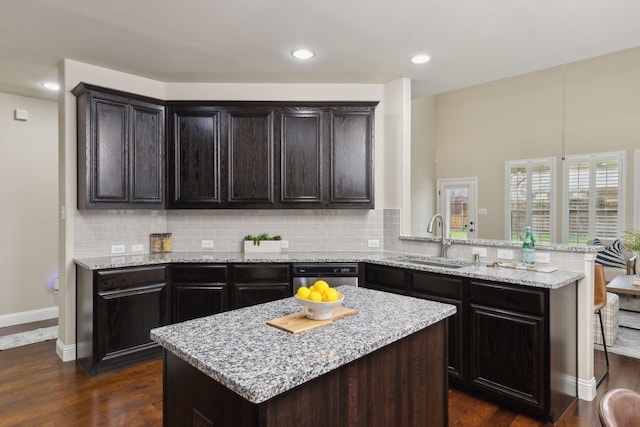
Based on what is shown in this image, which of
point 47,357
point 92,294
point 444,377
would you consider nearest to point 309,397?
point 444,377

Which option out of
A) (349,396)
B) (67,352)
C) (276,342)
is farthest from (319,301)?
(67,352)

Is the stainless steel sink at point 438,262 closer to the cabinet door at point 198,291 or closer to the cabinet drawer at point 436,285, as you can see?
the cabinet drawer at point 436,285

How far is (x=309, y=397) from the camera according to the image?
1.21 metres

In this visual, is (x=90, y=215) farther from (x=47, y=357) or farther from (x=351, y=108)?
(x=351, y=108)

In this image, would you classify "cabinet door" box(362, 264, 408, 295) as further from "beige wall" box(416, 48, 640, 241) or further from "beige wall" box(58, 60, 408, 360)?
"beige wall" box(416, 48, 640, 241)

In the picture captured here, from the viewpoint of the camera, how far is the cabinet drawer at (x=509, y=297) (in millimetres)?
2428

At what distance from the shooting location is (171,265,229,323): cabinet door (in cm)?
351

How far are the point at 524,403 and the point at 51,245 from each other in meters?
5.25

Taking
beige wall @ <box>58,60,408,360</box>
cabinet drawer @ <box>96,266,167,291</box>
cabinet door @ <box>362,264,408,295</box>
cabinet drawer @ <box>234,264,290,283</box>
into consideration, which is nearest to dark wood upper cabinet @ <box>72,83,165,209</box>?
beige wall @ <box>58,60,408,360</box>

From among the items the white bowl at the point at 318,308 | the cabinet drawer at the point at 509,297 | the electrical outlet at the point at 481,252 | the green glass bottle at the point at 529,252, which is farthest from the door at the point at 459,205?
the white bowl at the point at 318,308

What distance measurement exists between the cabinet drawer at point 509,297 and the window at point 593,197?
5634mm

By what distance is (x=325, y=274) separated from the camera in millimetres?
3494

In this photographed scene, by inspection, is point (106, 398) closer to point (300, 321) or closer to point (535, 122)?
point (300, 321)

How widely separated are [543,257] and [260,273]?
2.39 m
